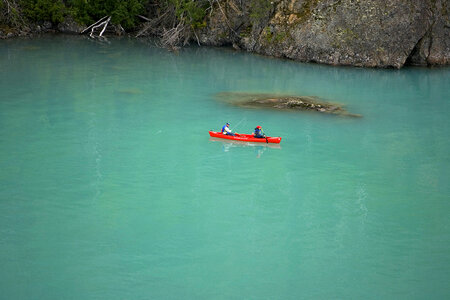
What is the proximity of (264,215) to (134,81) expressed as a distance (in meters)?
15.1

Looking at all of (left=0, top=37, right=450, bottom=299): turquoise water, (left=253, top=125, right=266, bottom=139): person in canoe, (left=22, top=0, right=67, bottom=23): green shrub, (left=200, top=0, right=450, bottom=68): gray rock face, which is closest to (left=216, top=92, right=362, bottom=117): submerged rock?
(left=0, top=37, right=450, bottom=299): turquoise water

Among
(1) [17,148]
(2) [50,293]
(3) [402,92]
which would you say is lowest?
(2) [50,293]

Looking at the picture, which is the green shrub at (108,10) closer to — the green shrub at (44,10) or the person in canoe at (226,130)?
the green shrub at (44,10)

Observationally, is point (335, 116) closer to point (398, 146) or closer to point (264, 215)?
point (398, 146)

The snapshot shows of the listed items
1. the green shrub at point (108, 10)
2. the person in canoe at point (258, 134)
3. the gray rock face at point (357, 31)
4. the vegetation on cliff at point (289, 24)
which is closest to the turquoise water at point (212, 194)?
the person in canoe at point (258, 134)

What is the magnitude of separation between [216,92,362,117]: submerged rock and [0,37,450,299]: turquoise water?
68 cm

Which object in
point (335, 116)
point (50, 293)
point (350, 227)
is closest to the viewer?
point (50, 293)

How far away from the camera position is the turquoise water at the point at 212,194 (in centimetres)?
1212

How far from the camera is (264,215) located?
1495 cm

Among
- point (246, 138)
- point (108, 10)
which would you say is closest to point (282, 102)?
point (246, 138)

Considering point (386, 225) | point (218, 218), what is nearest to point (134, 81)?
point (218, 218)

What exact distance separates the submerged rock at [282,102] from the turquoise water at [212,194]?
2.22ft

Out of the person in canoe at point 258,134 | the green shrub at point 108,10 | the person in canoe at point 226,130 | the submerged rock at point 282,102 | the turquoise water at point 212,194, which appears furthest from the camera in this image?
the green shrub at point 108,10

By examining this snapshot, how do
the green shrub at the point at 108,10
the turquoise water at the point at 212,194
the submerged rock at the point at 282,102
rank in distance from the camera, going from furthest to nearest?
1. the green shrub at the point at 108,10
2. the submerged rock at the point at 282,102
3. the turquoise water at the point at 212,194
